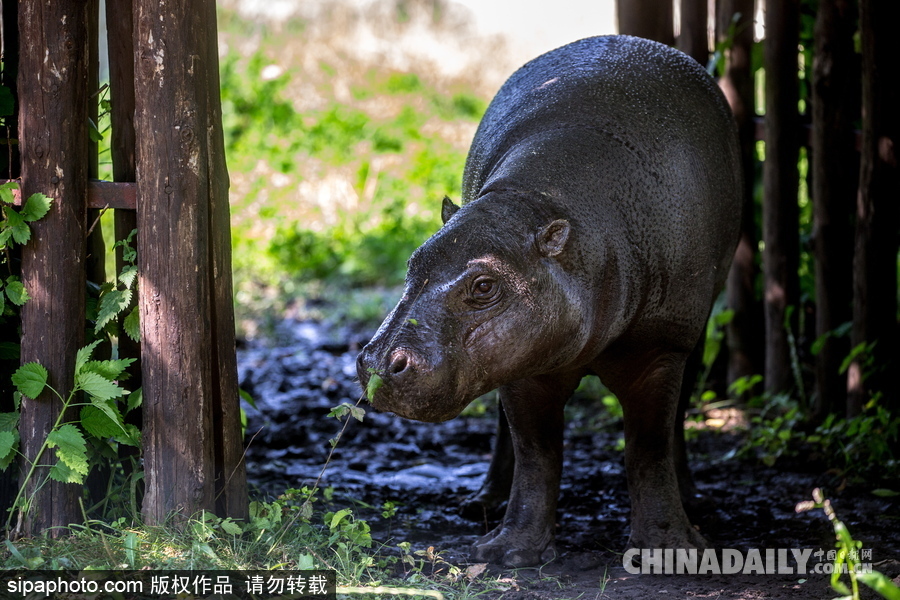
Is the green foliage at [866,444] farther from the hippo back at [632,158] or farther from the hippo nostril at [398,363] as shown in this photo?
the hippo nostril at [398,363]

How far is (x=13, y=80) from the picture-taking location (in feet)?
12.0

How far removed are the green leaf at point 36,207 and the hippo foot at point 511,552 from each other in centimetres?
198

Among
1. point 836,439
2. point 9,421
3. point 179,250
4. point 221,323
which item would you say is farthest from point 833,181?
point 9,421

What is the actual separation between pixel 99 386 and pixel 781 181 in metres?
3.80

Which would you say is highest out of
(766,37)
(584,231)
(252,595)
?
(766,37)

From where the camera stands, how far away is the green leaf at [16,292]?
3449 mm

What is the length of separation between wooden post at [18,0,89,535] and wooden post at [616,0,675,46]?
312 centimetres

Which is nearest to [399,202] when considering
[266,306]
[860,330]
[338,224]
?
[338,224]

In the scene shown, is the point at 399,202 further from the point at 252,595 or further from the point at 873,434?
the point at 252,595

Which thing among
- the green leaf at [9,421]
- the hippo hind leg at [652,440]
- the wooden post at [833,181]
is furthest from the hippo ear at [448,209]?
the wooden post at [833,181]

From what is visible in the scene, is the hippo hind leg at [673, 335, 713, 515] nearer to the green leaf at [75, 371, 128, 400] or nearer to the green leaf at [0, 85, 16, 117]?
the green leaf at [75, 371, 128, 400]

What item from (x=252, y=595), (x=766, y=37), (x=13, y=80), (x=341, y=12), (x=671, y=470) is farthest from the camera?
(x=341, y=12)

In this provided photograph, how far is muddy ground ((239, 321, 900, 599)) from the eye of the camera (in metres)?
3.60

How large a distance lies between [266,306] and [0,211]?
17.7ft
